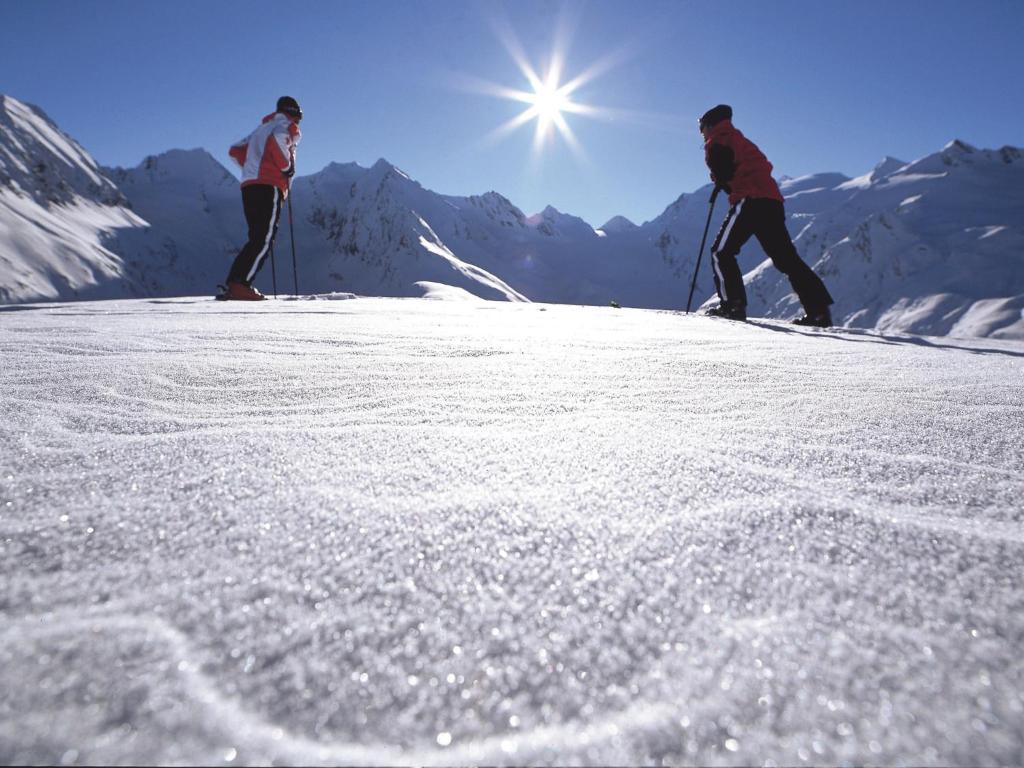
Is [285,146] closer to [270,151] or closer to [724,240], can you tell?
[270,151]

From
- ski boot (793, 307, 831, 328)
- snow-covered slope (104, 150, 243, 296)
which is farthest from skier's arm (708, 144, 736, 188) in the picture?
snow-covered slope (104, 150, 243, 296)

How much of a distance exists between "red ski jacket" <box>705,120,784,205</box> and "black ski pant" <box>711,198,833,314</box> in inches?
3.2

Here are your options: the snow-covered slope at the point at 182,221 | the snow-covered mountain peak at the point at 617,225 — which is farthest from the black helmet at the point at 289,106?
the snow-covered mountain peak at the point at 617,225

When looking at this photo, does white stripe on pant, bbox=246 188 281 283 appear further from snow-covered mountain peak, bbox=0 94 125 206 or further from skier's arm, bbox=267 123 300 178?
snow-covered mountain peak, bbox=0 94 125 206

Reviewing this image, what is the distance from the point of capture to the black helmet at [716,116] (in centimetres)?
453

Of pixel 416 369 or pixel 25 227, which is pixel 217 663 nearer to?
pixel 416 369

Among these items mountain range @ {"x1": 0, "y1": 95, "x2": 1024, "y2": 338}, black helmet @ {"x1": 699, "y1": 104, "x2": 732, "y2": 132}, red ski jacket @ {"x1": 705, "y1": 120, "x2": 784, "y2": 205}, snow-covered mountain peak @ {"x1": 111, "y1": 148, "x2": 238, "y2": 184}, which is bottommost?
red ski jacket @ {"x1": 705, "y1": 120, "x2": 784, "y2": 205}

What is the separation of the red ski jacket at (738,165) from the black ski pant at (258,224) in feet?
13.9

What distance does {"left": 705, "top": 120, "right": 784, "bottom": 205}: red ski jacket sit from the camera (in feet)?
14.3

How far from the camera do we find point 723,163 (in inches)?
173

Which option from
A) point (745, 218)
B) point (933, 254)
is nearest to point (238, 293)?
point (745, 218)

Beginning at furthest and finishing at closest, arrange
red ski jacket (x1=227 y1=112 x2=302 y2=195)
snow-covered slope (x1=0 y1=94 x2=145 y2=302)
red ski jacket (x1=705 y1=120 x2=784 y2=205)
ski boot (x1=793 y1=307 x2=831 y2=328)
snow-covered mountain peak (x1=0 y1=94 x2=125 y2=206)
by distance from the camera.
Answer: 1. snow-covered mountain peak (x1=0 y1=94 x2=125 y2=206)
2. snow-covered slope (x1=0 y1=94 x2=145 y2=302)
3. red ski jacket (x1=227 y1=112 x2=302 y2=195)
4. red ski jacket (x1=705 y1=120 x2=784 y2=205)
5. ski boot (x1=793 y1=307 x2=831 y2=328)

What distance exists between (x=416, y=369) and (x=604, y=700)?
44.2 inches

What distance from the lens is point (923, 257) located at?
25188mm
